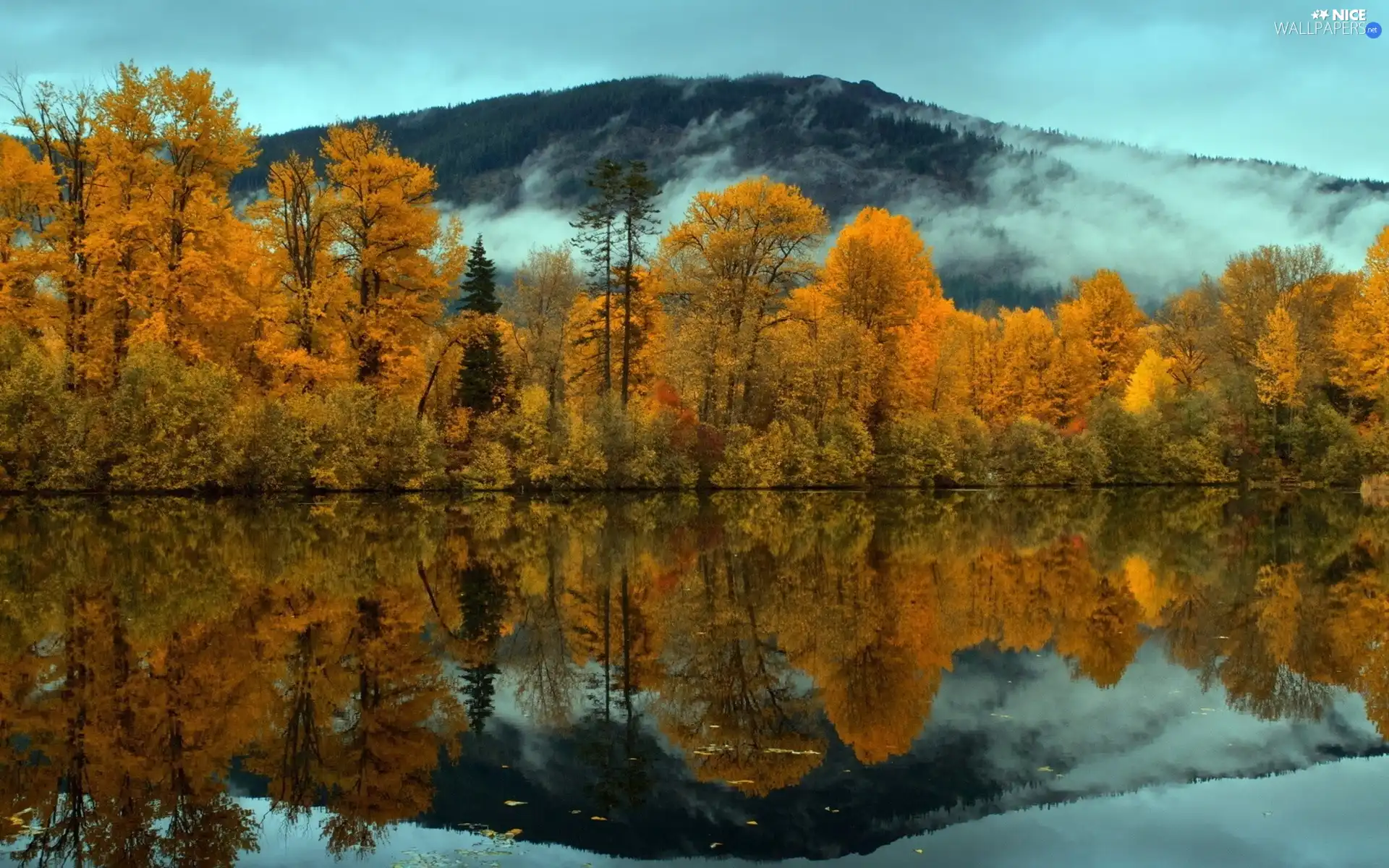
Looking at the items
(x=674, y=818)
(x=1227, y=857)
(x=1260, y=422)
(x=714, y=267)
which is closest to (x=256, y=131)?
(x=714, y=267)

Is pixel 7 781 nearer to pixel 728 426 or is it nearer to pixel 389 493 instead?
pixel 389 493

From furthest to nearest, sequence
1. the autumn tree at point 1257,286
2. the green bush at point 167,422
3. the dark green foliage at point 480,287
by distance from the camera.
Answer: the autumn tree at point 1257,286, the dark green foliage at point 480,287, the green bush at point 167,422

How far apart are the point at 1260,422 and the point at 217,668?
5891 centimetres

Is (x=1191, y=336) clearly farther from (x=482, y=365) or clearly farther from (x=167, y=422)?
(x=167, y=422)

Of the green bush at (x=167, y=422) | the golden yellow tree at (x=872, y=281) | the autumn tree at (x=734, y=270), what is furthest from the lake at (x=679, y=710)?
the golden yellow tree at (x=872, y=281)

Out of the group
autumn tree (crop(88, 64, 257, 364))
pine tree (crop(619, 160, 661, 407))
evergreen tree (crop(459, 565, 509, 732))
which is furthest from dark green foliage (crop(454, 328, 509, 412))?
evergreen tree (crop(459, 565, 509, 732))

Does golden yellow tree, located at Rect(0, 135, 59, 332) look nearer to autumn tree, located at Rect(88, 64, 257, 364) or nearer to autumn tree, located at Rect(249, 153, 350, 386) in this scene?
autumn tree, located at Rect(88, 64, 257, 364)

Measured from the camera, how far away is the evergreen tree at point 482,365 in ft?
Result: 147

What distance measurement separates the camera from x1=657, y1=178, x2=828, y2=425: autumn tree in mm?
44531

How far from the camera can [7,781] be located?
7832 millimetres

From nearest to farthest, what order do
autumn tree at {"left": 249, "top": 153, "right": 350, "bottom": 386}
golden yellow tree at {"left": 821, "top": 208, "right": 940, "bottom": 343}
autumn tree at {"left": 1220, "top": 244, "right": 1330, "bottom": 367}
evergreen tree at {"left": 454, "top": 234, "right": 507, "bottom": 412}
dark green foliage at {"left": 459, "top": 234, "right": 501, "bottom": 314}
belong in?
autumn tree at {"left": 249, "top": 153, "right": 350, "bottom": 386}
evergreen tree at {"left": 454, "top": 234, "right": 507, "bottom": 412}
dark green foliage at {"left": 459, "top": 234, "right": 501, "bottom": 314}
golden yellow tree at {"left": 821, "top": 208, "right": 940, "bottom": 343}
autumn tree at {"left": 1220, "top": 244, "right": 1330, "bottom": 367}

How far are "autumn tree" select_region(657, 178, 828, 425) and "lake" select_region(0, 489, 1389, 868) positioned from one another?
2395 cm

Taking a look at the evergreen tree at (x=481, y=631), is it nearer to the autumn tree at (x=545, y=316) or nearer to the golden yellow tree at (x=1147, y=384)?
the autumn tree at (x=545, y=316)

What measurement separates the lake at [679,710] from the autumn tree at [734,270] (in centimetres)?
2395
